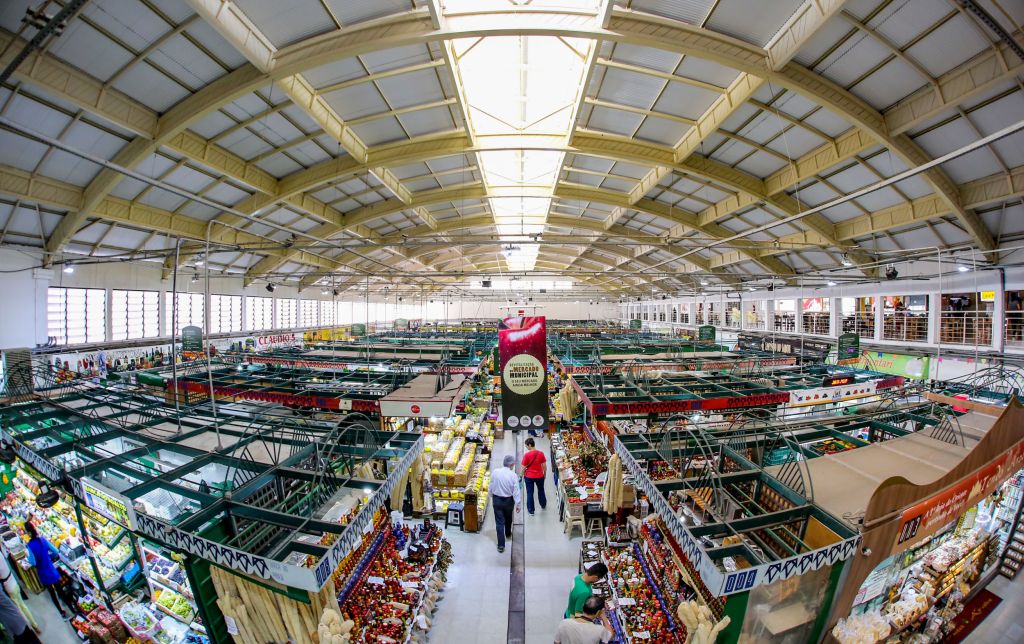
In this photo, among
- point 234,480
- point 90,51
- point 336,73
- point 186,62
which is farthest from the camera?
point 336,73

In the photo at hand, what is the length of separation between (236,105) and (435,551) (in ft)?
35.4

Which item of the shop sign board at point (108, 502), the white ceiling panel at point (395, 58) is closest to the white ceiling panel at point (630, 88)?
the white ceiling panel at point (395, 58)

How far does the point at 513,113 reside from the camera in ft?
37.4

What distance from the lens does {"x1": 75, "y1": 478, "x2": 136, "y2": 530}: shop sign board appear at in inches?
140

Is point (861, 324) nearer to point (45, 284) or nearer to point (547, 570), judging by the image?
point (547, 570)

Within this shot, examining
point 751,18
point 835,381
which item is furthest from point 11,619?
point 835,381

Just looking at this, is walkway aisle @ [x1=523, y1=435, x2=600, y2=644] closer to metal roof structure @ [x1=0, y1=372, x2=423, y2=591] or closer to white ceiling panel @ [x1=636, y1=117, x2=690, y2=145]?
metal roof structure @ [x1=0, y1=372, x2=423, y2=591]

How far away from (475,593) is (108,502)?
4635 millimetres

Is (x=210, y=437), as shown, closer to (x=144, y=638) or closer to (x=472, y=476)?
(x=144, y=638)

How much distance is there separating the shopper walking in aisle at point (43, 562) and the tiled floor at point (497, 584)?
5.62 m

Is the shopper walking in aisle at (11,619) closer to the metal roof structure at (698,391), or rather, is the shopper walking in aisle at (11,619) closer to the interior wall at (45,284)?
the metal roof structure at (698,391)

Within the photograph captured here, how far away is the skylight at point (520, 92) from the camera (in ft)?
28.8

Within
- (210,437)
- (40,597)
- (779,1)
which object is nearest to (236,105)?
(210,437)

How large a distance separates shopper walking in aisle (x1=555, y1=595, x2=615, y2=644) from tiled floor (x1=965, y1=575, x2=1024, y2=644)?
5897 millimetres
